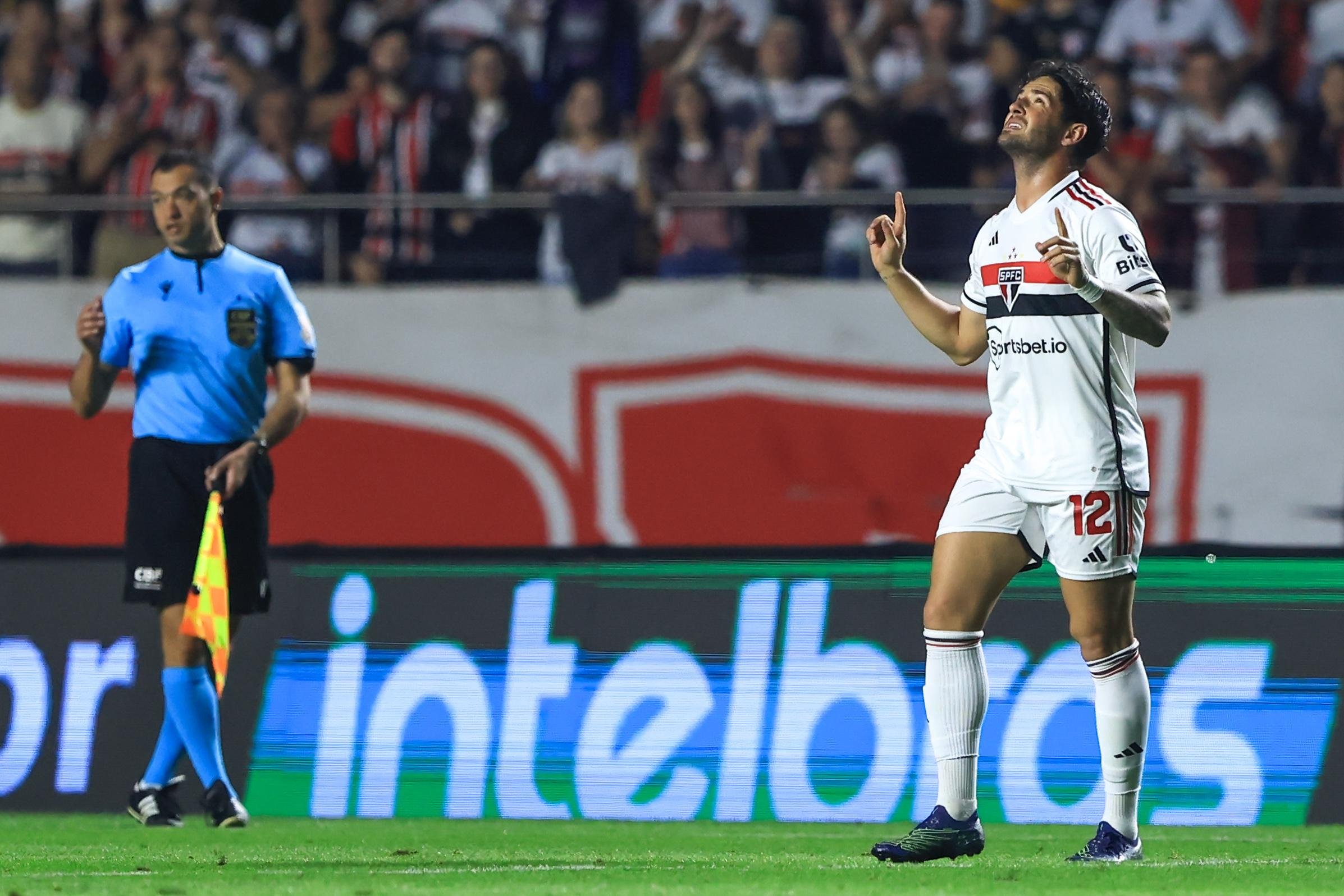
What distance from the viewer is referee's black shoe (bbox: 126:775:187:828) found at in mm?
7145

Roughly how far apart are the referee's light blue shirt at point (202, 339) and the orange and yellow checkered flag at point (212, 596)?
0.31 meters

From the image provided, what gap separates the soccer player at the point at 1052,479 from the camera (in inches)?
213

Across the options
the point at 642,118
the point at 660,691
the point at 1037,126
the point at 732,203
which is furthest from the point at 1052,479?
the point at 642,118

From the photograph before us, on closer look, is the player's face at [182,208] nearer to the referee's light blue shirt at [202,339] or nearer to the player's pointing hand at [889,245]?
the referee's light blue shirt at [202,339]

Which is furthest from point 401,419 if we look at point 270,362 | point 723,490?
point 270,362

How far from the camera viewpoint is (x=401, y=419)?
1102cm

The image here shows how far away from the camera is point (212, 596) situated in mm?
7102

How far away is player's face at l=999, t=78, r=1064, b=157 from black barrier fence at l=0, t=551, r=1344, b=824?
2.50 meters

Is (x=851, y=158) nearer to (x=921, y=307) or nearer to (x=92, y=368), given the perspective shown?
(x=92, y=368)

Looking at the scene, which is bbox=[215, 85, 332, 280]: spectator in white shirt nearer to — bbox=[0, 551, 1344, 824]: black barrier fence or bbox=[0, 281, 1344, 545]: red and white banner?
bbox=[0, 281, 1344, 545]: red and white banner

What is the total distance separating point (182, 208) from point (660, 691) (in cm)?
245

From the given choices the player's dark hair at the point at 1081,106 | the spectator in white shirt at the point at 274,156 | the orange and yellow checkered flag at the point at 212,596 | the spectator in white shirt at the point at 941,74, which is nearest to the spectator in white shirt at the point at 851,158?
the spectator in white shirt at the point at 941,74

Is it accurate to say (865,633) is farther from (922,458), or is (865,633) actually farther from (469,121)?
(469,121)

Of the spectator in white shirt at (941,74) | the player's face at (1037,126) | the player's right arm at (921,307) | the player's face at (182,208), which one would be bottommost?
the player's right arm at (921,307)
